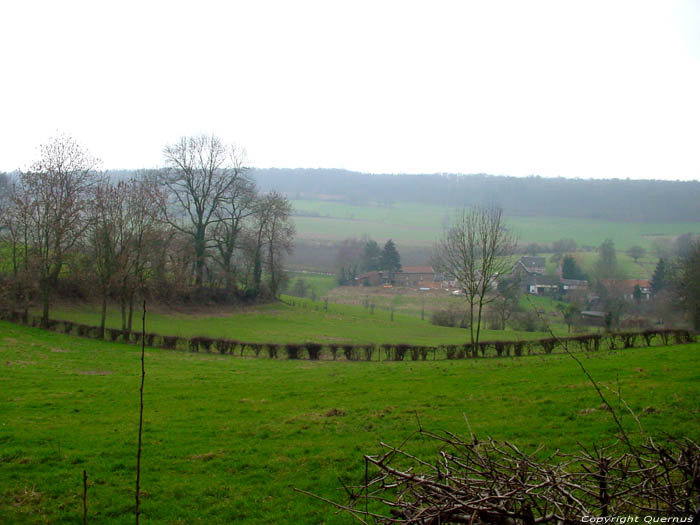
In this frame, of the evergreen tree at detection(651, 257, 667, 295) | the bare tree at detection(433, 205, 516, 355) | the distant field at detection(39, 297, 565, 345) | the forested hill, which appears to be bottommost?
the distant field at detection(39, 297, 565, 345)

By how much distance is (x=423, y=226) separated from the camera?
10406 cm

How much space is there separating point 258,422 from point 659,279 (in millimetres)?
60663

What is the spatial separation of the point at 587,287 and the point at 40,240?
54372 millimetres

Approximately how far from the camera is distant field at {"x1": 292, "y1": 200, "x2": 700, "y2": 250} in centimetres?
8771

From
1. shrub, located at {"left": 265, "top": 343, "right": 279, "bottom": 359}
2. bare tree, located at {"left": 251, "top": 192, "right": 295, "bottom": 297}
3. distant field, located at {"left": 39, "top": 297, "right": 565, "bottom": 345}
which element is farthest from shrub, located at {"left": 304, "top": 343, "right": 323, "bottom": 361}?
bare tree, located at {"left": 251, "top": 192, "right": 295, "bottom": 297}

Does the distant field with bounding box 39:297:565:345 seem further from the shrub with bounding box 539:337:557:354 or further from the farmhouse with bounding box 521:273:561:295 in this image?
the farmhouse with bounding box 521:273:561:295

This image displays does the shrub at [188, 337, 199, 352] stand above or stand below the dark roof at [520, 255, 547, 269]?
below

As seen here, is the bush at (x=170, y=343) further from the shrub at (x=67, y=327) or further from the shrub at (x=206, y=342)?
the shrub at (x=67, y=327)

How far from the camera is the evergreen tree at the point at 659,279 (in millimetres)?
56125

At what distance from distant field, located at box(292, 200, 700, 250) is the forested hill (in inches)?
164

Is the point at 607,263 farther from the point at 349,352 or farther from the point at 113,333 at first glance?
the point at 113,333

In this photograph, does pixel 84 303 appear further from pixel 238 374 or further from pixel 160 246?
pixel 238 374

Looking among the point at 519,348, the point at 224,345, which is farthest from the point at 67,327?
the point at 519,348

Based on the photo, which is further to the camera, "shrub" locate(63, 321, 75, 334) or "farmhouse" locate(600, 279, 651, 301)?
"farmhouse" locate(600, 279, 651, 301)
